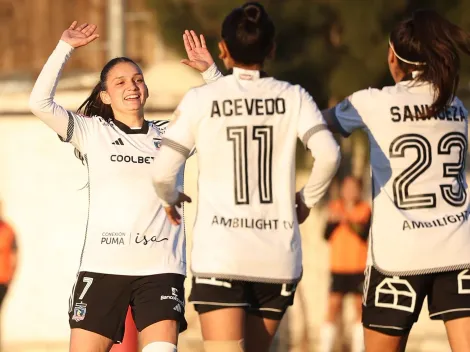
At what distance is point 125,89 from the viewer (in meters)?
7.84

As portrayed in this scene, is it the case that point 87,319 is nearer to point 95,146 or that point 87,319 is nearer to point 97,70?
point 95,146

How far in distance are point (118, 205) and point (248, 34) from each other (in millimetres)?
1686

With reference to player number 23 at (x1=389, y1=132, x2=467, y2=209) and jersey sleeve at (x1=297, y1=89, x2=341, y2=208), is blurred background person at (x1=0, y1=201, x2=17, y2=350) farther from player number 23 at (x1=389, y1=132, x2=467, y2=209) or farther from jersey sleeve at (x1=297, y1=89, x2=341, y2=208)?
jersey sleeve at (x1=297, y1=89, x2=341, y2=208)

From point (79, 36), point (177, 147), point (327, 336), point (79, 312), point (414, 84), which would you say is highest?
point (79, 36)

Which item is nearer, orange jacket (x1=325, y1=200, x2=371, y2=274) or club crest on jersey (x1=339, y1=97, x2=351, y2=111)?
club crest on jersey (x1=339, y1=97, x2=351, y2=111)

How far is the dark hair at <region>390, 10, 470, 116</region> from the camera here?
6.82 meters

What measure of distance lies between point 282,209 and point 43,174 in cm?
1052

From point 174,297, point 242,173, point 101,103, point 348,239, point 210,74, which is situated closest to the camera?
point 242,173

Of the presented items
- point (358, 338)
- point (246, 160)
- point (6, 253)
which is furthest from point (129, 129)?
point (358, 338)

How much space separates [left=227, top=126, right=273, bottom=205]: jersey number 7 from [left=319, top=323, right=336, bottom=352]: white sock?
863cm

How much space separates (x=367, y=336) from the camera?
6.93 meters

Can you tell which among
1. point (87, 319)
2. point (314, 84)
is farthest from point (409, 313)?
point (314, 84)

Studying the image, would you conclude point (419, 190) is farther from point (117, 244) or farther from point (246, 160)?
point (117, 244)

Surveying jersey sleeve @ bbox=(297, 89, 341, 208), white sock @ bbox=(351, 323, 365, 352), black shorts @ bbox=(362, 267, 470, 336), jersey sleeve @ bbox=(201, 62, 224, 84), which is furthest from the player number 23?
white sock @ bbox=(351, 323, 365, 352)
